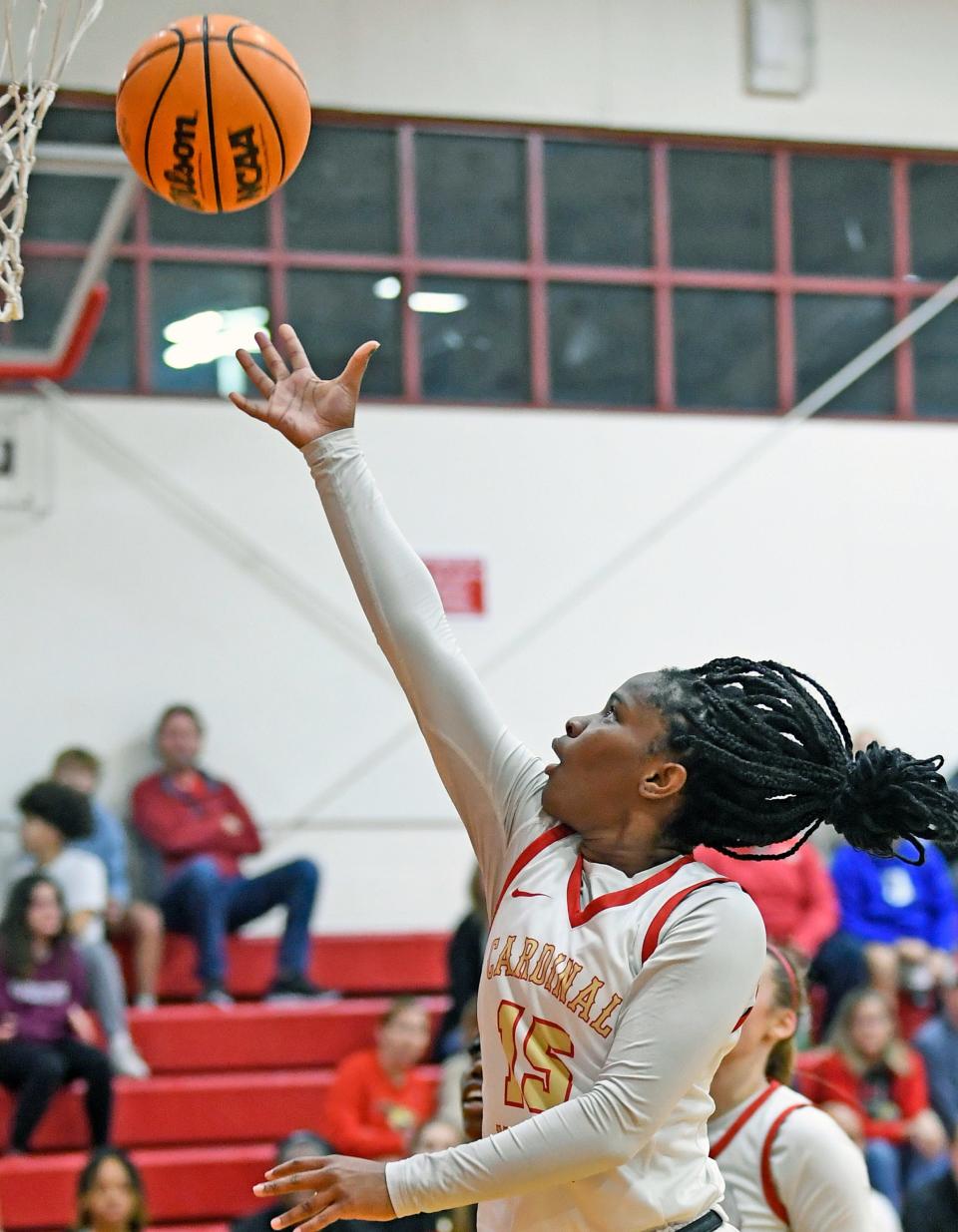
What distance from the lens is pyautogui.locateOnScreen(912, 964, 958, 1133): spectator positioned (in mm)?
7219

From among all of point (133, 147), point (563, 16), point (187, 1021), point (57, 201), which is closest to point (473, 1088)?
point (133, 147)

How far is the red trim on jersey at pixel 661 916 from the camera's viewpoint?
231 centimetres

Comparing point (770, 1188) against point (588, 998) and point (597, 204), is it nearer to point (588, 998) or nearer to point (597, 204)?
point (588, 998)

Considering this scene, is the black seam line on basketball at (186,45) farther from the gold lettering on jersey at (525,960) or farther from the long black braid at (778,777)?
the gold lettering on jersey at (525,960)

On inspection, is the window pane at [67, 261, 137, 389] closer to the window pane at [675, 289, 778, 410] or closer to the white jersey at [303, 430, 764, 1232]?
the window pane at [675, 289, 778, 410]

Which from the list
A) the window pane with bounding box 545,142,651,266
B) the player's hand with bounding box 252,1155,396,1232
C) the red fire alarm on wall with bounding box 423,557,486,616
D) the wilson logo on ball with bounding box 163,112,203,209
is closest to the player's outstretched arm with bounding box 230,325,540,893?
the player's hand with bounding box 252,1155,396,1232

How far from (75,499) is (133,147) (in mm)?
4859

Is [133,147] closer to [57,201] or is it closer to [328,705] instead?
[57,201]

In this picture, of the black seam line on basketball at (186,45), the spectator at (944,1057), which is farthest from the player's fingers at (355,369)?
the spectator at (944,1057)

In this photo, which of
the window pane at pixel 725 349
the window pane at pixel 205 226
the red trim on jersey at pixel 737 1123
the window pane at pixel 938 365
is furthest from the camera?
the window pane at pixel 938 365

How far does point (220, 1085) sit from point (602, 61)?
18.1ft

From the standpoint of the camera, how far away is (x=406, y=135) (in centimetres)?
923

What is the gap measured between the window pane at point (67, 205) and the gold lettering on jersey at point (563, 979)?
5.86 m

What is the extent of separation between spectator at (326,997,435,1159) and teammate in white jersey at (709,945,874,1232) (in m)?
3.83
